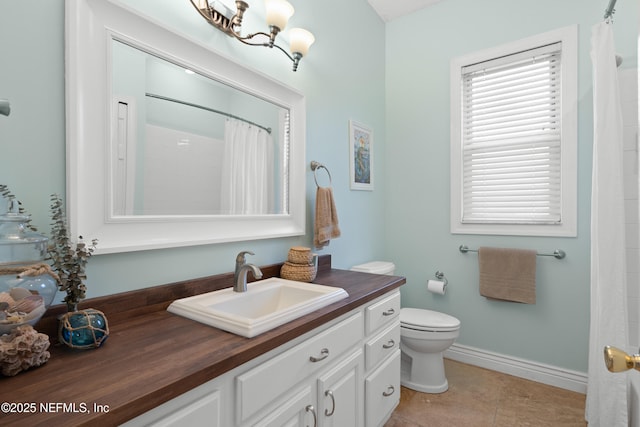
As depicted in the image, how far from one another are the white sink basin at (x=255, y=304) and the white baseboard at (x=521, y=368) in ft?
5.52

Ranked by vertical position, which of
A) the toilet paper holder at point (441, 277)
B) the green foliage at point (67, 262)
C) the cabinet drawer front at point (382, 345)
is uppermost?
the green foliage at point (67, 262)

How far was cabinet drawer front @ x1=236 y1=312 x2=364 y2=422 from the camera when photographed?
0.85 metres

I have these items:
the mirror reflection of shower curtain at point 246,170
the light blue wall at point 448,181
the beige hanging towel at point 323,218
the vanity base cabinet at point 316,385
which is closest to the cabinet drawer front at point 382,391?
the vanity base cabinet at point 316,385

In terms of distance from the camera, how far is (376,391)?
59.1 inches

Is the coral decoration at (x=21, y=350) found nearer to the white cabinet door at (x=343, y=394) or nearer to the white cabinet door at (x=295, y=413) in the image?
the white cabinet door at (x=295, y=413)

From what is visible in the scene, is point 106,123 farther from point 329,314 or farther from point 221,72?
point 329,314

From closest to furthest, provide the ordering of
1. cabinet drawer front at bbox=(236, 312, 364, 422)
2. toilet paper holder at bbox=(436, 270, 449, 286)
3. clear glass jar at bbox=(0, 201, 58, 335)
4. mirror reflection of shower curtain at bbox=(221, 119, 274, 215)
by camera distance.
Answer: clear glass jar at bbox=(0, 201, 58, 335)
cabinet drawer front at bbox=(236, 312, 364, 422)
mirror reflection of shower curtain at bbox=(221, 119, 274, 215)
toilet paper holder at bbox=(436, 270, 449, 286)

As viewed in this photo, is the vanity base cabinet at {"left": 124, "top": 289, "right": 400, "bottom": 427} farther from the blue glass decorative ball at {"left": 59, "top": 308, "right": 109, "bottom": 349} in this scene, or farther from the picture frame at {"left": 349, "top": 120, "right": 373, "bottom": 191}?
the picture frame at {"left": 349, "top": 120, "right": 373, "bottom": 191}

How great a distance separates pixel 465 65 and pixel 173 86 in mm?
2163

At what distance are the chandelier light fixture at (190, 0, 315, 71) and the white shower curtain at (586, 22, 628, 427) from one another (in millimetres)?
1530

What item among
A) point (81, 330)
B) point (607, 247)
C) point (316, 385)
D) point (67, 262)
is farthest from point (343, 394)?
point (607, 247)

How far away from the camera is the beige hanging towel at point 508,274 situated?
7.14ft

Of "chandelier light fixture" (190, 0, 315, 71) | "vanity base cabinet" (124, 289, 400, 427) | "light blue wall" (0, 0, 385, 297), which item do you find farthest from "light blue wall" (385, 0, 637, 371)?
"chandelier light fixture" (190, 0, 315, 71)

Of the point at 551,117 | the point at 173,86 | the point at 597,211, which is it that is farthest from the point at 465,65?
the point at 173,86
